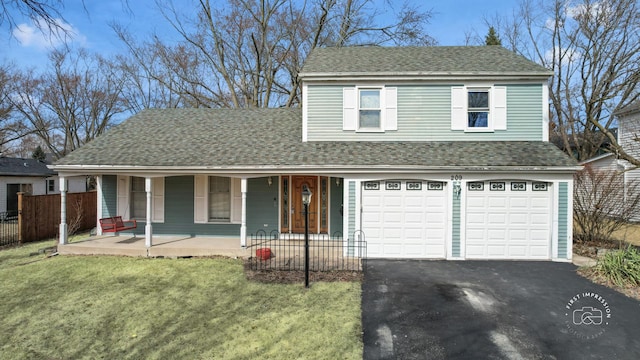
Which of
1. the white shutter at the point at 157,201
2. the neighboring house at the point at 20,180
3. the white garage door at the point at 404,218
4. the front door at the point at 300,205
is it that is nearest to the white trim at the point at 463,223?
the white garage door at the point at 404,218

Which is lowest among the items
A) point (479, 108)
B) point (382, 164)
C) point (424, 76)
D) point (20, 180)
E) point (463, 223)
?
point (463, 223)

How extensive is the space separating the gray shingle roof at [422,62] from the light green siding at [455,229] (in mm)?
4365

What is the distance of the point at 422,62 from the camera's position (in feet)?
37.3

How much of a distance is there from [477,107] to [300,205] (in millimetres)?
6904

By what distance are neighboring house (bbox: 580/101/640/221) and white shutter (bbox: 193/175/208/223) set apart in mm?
19741

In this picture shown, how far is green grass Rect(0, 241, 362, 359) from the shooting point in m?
4.76

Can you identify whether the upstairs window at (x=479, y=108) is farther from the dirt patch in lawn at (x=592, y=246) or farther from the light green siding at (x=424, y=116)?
the dirt patch in lawn at (x=592, y=246)

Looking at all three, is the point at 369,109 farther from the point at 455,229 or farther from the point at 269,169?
the point at 455,229

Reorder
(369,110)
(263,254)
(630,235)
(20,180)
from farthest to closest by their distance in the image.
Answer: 1. (20,180)
2. (630,235)
3. (369,110)
4. (263,254)

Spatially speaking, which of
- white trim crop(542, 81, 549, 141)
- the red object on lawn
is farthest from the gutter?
the red object on lawn

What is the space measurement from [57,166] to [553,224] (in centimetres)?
1546

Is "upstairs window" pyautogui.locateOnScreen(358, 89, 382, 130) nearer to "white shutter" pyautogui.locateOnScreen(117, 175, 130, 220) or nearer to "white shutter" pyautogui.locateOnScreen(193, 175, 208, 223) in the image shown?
"white shutter" pyautogui.locateOnScreen(193, 175, 208, 223)

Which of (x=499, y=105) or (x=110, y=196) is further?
(x=110, y=196)

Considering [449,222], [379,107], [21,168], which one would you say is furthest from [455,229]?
[21,168]
